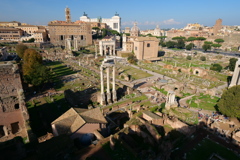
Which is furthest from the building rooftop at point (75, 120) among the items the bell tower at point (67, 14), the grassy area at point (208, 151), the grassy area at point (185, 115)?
the bell tower at point (67, 14)

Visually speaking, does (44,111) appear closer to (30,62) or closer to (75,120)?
(75,120)

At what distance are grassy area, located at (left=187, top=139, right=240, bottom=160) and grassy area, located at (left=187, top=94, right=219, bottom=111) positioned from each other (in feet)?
35.1

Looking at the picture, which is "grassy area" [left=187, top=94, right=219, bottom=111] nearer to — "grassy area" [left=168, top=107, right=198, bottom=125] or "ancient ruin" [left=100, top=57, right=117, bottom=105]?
"grassy area" [left=168, top=107, right=198, bottom=125]

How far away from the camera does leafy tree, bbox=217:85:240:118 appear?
72.7ft

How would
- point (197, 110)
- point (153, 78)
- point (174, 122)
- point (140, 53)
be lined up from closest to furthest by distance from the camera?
point (174, 122) → point (197, 110) → point (153, 78) → point (140, 53)

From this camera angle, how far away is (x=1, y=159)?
13.6 meters

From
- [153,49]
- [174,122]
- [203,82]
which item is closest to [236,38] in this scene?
[153,49]

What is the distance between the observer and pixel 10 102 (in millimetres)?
18250

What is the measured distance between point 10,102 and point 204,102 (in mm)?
32556

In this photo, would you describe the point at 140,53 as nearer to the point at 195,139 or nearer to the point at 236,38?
the point at 195,139

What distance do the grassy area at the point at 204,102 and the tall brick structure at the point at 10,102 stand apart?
28.3m

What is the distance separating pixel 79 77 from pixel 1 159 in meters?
30.9

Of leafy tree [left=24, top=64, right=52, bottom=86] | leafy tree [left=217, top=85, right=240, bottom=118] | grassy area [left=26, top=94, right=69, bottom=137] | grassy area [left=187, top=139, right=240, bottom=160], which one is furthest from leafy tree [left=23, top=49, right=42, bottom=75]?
leafy tree [left=217, top=85, right=240, bottom=118]

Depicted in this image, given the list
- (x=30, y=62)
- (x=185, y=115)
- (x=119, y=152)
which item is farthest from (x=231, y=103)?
(x=30, y=62)
